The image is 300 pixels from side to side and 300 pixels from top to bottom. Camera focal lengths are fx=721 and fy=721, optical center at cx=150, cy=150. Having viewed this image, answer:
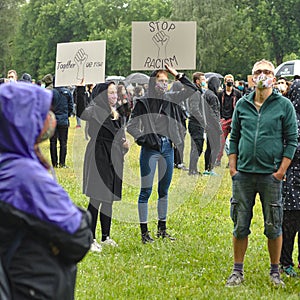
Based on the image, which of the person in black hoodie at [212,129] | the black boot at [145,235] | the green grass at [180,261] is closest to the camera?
the green grass at [180,261]

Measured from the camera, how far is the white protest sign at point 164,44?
8.52 metres

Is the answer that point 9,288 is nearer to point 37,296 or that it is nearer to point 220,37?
point 37,296

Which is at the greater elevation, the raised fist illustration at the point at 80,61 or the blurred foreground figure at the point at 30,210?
the raised fist illustration at the point at 80,61

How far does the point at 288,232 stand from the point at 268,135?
1196 mm

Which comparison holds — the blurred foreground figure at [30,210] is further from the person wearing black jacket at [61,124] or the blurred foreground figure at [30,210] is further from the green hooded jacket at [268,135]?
the person wearing black jacket at [61,124]

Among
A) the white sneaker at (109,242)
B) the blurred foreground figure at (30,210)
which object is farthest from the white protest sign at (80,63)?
the blurred foreground figure at (30,210)

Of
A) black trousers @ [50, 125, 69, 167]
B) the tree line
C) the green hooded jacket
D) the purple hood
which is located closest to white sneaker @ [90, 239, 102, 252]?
the green hooded jacket

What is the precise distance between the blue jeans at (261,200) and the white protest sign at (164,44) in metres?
2.54

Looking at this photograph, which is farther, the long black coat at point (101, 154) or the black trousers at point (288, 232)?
the long black coat at point (101, 154)

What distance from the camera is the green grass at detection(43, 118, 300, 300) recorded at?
20.8 feet

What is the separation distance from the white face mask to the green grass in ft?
5.88

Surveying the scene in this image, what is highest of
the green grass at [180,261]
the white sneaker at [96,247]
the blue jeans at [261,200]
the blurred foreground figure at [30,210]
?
the blurred foreground figure at [30,210]

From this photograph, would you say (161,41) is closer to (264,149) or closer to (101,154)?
(101,154)

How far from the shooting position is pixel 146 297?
6160 mm
